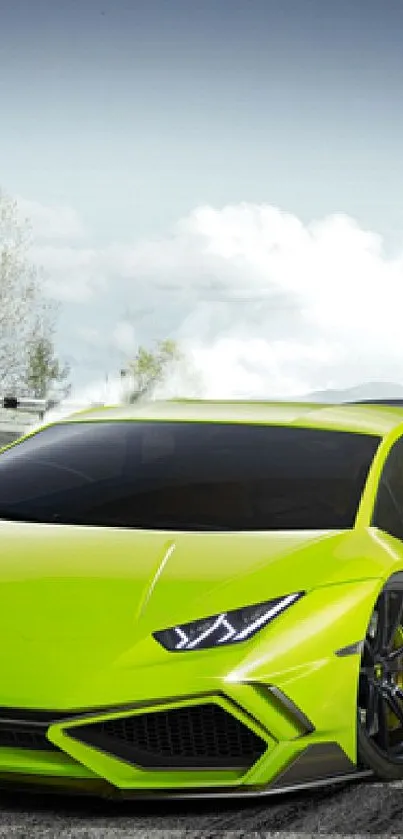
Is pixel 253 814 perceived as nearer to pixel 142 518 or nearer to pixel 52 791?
pixel 52 791

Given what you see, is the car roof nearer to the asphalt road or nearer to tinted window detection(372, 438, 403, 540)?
tinted window detection(372, 438, 403, 540)

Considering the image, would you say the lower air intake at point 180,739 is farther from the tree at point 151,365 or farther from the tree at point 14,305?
the tree at point 151,365

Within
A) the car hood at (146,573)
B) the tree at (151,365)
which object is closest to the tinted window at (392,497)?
the car hood at (146,573)

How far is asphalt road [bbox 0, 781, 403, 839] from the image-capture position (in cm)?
404

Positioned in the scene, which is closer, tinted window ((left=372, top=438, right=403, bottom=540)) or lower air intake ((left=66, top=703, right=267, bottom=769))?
lower air intake ((left=66, top=703, right=267, bottom=769))

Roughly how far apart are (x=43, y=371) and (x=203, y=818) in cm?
8915

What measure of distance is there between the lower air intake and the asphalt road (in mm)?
174

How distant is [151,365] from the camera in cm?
12550

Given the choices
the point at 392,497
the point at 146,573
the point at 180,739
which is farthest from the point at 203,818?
the point at 392,497

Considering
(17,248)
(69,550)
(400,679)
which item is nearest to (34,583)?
(69,550)

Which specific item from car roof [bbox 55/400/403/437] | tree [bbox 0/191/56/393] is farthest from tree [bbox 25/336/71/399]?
car roof [bbox 55/400/403/437]

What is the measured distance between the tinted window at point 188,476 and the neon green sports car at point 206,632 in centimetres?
1

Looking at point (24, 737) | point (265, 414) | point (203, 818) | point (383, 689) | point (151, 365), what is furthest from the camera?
point (151, 365)

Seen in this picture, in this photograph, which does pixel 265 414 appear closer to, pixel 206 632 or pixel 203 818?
pixel 206 632
